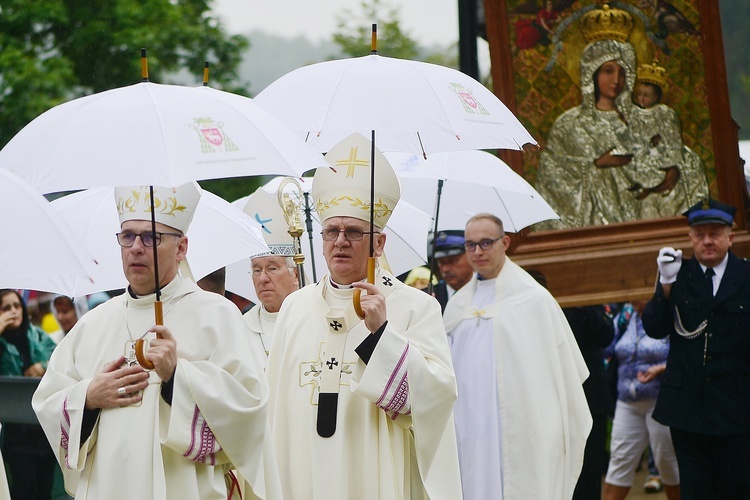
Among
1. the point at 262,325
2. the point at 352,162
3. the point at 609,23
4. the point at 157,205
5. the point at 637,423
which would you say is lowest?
the point at 637,423

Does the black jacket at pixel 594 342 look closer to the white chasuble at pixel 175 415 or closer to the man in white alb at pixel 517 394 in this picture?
the man in white alb at pixel 517 394

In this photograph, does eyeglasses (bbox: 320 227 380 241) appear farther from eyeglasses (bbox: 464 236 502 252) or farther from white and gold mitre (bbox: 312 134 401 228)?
eyeglasses (bbox: 464 236 502 252)

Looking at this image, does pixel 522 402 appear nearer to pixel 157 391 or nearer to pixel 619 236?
pixel 619 236

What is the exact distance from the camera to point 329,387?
6078 millimetres

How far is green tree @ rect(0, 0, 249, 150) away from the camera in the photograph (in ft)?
65.5

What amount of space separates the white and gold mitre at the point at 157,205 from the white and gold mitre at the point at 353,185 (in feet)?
2.87

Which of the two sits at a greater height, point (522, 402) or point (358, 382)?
point (358, 382)

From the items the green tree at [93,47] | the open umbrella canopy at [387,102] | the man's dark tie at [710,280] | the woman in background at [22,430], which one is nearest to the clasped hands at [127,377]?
the open umbrella canopy at [387,102]

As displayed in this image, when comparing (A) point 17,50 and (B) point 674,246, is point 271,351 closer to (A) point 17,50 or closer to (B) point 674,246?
(B) point 674,246

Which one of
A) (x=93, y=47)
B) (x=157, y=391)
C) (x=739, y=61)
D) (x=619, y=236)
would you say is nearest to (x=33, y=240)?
(x=157, y=391)

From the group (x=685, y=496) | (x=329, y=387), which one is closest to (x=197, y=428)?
(x=329, y=387)

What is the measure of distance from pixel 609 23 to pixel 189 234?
4689mm

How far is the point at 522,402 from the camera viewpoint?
8.98 m

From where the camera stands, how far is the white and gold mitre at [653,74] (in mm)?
10266
